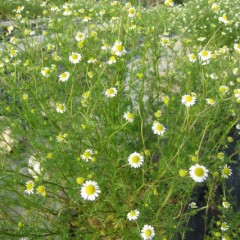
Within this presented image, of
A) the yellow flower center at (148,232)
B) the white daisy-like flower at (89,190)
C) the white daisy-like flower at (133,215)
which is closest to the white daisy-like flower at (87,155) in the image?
the white daisy-like flower at (89,190)

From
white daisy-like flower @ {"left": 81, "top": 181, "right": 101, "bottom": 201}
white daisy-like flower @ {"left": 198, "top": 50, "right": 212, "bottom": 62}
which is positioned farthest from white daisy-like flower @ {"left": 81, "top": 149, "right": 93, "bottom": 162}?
white daisy-like flower @ {"left": 198, "top": 50, "right": 212, "bottom": 62}

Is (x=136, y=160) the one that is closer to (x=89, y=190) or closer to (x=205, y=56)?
(x=89, y=190)

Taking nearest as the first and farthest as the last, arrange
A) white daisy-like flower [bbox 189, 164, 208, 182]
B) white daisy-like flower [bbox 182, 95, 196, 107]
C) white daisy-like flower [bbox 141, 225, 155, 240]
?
1. white daisy-like flower [bbox 189, 164, 208, 182]
2. white daisy-like flower [bbox 141, 225, 155, 240]
3. white daisy-like flower [bbox 182, 95, 196, 107]

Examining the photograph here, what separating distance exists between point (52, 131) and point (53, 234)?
2.11ft

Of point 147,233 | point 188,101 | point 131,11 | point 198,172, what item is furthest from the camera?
point 131,11

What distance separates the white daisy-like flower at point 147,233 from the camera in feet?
5.32

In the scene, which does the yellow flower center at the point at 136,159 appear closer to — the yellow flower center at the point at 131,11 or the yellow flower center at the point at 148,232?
the yellow flower center at the point at 148,232

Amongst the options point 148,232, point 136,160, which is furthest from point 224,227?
point 136,160

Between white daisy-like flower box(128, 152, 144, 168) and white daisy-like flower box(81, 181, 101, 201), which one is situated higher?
white daisy-like flower box(128, 152, 144, 168)

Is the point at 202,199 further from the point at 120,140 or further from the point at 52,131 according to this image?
the point at 52,131

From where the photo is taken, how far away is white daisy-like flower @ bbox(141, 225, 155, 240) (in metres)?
1.62

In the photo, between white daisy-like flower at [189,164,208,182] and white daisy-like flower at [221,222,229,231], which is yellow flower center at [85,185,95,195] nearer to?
white daisy-like flower at [189,164,208,182]

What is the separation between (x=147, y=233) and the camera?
1634 millimetres

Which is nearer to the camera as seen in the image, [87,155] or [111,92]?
[87,155]
